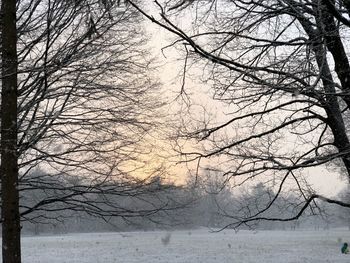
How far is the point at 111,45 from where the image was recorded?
6895 millimetres

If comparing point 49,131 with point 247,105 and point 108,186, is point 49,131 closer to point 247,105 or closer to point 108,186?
point 108,186

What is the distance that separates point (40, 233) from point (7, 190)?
9740 centimetres

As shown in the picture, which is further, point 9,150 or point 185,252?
point 185,252

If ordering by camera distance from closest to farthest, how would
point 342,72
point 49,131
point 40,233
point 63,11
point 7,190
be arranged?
point 7,190
point 342,72
point 63,11
point 49,131
point 40,233

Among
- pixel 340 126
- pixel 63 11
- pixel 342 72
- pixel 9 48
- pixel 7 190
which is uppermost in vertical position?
pixel 63 11

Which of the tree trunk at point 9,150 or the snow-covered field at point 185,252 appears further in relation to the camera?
the snow-covered field at point 185,252

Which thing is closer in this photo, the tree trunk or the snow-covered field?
the tree trunk

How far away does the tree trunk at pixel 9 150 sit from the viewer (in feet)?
15.5

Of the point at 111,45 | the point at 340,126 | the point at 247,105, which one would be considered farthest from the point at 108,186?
the point at 340,126

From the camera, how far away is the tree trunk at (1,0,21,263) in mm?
4723

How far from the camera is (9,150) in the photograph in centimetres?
475

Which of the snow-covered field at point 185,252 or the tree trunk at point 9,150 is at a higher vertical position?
the tree trunk at point 9,150

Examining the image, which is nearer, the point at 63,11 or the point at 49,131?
the point at 63,11

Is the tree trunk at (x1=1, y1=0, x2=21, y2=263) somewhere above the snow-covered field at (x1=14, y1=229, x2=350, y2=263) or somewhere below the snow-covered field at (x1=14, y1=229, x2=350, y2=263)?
above
